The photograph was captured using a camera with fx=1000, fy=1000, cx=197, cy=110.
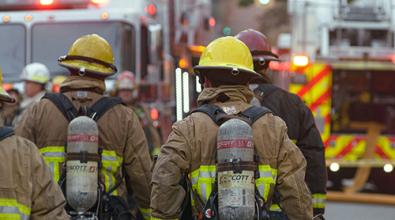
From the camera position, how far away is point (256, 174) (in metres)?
4.22

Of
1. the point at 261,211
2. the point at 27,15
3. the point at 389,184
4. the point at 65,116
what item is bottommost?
the point at 389,184

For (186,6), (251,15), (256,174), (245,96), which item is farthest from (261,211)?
(251,15)

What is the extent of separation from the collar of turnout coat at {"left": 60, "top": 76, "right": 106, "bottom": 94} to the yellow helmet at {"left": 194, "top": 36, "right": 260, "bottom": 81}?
969 mm

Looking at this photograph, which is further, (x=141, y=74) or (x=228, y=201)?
(x=141, y=74)

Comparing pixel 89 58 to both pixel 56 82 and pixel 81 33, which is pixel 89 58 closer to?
pixel 56 82

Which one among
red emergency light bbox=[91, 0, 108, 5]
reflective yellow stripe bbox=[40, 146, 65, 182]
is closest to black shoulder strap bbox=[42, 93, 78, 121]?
reflective yellow stripe bbox=[40, 146, 65, 182]

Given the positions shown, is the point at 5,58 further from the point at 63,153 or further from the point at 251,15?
the point at 251,15

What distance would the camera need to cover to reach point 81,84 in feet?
17.3

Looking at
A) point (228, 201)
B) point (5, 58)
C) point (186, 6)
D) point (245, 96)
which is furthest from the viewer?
point (186, 6)

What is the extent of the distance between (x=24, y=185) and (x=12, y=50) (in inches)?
318

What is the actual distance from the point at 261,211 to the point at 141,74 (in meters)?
7.30

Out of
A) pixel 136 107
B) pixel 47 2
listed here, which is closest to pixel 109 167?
pixel 136 107

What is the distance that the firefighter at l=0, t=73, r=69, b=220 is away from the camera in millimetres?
3455

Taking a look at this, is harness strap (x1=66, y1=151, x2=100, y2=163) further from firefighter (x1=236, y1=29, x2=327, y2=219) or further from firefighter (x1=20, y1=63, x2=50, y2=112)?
firefighter (x1=20, y1=63, x2=50, y2=112)
